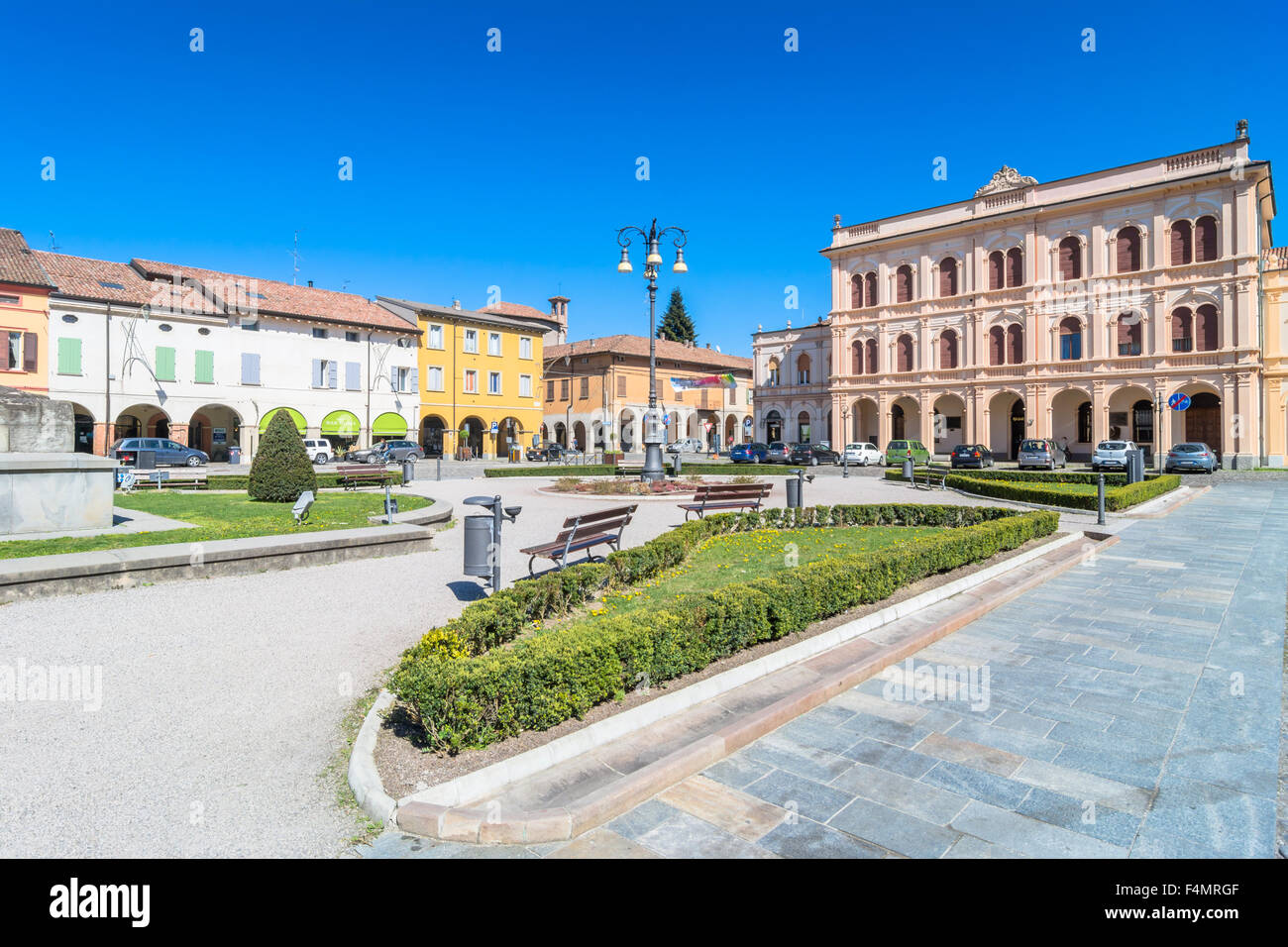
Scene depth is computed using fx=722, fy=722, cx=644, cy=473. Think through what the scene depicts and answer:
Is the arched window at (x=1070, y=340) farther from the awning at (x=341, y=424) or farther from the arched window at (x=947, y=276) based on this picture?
the awning at (x=341, y=424)

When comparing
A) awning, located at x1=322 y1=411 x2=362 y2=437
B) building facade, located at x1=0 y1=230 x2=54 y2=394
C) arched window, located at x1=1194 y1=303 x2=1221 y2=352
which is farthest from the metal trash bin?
arched window, located at x1=1194 y1=303 x2=1221 y2=352

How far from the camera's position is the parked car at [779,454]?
4222cm

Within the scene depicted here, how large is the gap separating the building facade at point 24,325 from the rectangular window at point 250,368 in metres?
8.30

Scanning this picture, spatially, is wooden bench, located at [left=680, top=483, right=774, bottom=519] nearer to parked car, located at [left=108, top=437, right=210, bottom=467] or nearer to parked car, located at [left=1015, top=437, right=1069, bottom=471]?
parked car, located at [left=1015, top=437, right=1069, bottom=471]

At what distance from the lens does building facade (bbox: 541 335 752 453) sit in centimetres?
5772

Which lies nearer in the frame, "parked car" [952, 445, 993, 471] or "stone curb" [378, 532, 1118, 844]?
"stone curb" [378, 532, 1118, 844]

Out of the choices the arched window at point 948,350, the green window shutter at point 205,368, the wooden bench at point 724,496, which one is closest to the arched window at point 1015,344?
the arched window at point 948,350

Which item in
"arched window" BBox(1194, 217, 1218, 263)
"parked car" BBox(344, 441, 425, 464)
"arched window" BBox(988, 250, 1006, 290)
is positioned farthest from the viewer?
"arched window" BBox(988, 250, 1006, 290)

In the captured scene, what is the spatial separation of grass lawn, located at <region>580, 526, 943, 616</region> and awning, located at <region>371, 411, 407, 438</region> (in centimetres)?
3723

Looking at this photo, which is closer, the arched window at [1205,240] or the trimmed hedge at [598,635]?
the trimmed hedge at [598,635]

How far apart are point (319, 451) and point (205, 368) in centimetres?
699

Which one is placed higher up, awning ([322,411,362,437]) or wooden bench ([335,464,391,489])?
awning ([322,411,362,437])

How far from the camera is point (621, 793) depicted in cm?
362
